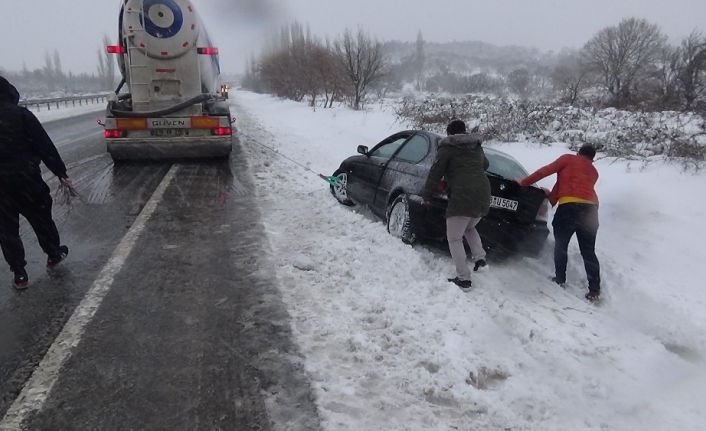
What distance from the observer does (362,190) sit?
675cm

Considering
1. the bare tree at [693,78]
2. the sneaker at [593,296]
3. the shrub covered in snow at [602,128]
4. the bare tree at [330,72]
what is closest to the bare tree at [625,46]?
the bare tree at [330,72]

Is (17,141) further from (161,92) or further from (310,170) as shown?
(161,92)

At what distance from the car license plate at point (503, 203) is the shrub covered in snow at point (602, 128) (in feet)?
10.3

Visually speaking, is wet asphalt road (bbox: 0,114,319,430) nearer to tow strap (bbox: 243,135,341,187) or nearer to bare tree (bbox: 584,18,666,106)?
tow strap (bbox: 243,135,341,187)

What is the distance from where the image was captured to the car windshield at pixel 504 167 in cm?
525

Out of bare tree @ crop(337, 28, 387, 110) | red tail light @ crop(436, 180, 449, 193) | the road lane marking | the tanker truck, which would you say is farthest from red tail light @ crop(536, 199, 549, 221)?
bare tree @ crop(337, 28, 387, 110)

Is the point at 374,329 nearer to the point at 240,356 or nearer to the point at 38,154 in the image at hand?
the point at 240,356

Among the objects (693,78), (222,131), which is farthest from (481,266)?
(693,78)

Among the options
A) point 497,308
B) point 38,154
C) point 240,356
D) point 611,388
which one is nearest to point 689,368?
point 611,388

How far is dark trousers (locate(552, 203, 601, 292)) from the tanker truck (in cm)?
753

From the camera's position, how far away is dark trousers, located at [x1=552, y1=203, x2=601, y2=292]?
4535 millimetres

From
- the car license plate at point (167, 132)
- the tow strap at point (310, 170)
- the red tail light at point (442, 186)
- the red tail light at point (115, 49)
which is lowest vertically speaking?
the tow strap at point (310, 170)

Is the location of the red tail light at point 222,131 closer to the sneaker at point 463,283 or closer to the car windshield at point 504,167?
the car windshield at point 504,167

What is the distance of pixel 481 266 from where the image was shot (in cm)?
470
